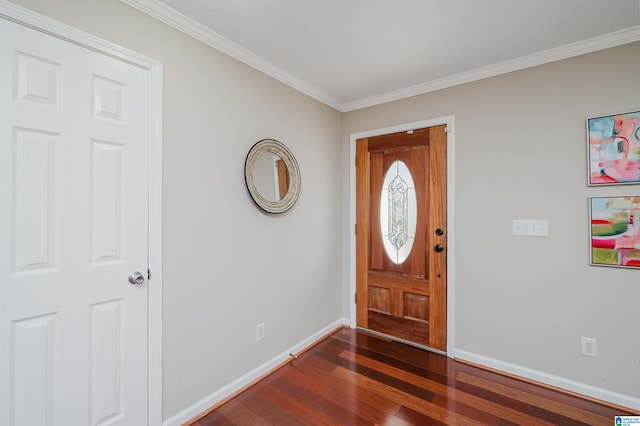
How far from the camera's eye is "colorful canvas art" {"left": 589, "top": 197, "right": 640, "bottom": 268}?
1860 millimetres

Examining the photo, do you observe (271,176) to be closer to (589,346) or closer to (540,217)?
(540,217)

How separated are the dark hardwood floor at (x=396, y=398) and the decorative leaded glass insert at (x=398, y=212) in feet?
3.29

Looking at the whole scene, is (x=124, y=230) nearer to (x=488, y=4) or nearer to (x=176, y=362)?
(x=176, y=362)

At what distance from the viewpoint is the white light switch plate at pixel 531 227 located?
2.15 m

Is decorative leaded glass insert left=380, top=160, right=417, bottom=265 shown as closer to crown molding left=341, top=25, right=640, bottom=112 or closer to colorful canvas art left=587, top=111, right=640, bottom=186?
crown molding left=341, top=25, right=640, bottom=112

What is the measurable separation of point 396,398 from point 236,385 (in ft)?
3.77

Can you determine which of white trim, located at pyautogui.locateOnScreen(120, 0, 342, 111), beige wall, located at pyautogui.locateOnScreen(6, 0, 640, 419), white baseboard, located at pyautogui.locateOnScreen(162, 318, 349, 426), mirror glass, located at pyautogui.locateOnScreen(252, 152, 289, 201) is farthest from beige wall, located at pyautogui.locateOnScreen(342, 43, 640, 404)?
mirror glass, located at pyautogui.locateOnScreen(252, 152, 289, 201)

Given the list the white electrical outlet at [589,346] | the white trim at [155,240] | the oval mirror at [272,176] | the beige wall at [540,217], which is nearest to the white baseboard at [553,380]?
the beige wall at [540,217]

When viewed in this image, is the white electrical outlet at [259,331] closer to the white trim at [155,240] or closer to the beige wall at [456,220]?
the beige wall at [456,220]

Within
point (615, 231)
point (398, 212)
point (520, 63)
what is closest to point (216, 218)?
point (398, 212)

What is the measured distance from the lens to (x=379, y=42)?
1.99 m

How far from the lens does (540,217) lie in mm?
2168

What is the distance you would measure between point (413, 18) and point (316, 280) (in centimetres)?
229

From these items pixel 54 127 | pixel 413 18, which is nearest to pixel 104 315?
pixel 54 127
